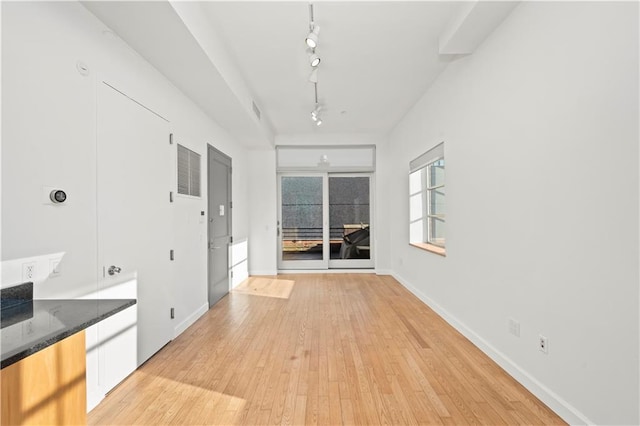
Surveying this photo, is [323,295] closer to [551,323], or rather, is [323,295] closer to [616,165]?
[551,323]

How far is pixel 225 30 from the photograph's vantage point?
2.77 meters

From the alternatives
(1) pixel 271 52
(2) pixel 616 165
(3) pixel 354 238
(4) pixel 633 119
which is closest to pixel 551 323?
(2) pixel 616 165

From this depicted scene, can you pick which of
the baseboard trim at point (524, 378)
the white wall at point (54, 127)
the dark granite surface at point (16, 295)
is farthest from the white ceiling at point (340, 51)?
the baseboard trim at point (524, 378)

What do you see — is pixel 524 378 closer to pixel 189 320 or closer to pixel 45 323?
pixel 45 323

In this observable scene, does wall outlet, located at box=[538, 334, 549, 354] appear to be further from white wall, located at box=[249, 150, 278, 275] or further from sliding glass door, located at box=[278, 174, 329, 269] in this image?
white wall, located at box=[249, 150, 278, 275]

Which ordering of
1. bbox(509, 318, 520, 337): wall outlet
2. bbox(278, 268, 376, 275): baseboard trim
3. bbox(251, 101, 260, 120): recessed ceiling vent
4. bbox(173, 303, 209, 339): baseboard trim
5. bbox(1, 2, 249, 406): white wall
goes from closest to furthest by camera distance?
1. bbox(1, 2, 249, 406): white wall
2. bbox(509, 318, 520, 337): wall outlet
3. bbox(173, 303, 209, 339): baseboard trim
4. bbox(251, 101, 260, 120): recessed ceiling vent
5. bbox(278, 268, 376, 275): baseboard trim

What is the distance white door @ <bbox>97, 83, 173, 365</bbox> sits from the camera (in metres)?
2.17

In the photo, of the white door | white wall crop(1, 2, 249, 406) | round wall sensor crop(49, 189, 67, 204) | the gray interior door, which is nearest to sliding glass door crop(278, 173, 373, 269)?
the gray interior door

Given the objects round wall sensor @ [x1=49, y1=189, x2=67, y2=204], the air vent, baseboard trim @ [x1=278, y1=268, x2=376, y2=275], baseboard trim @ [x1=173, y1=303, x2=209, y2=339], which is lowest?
baseboard trim @ [x1=278, y1=268, x2=376, y2=275]

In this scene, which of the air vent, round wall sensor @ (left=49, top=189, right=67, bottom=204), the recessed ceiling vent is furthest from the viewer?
the recessed ceiling vent

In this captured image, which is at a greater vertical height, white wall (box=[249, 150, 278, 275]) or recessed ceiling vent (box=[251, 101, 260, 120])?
recessed ceiling vent (box=[251, 101, 260, 120])

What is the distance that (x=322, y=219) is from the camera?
6.57 m

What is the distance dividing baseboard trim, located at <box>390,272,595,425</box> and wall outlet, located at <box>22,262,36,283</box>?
3.10 m

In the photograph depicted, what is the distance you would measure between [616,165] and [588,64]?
60 centimetres
